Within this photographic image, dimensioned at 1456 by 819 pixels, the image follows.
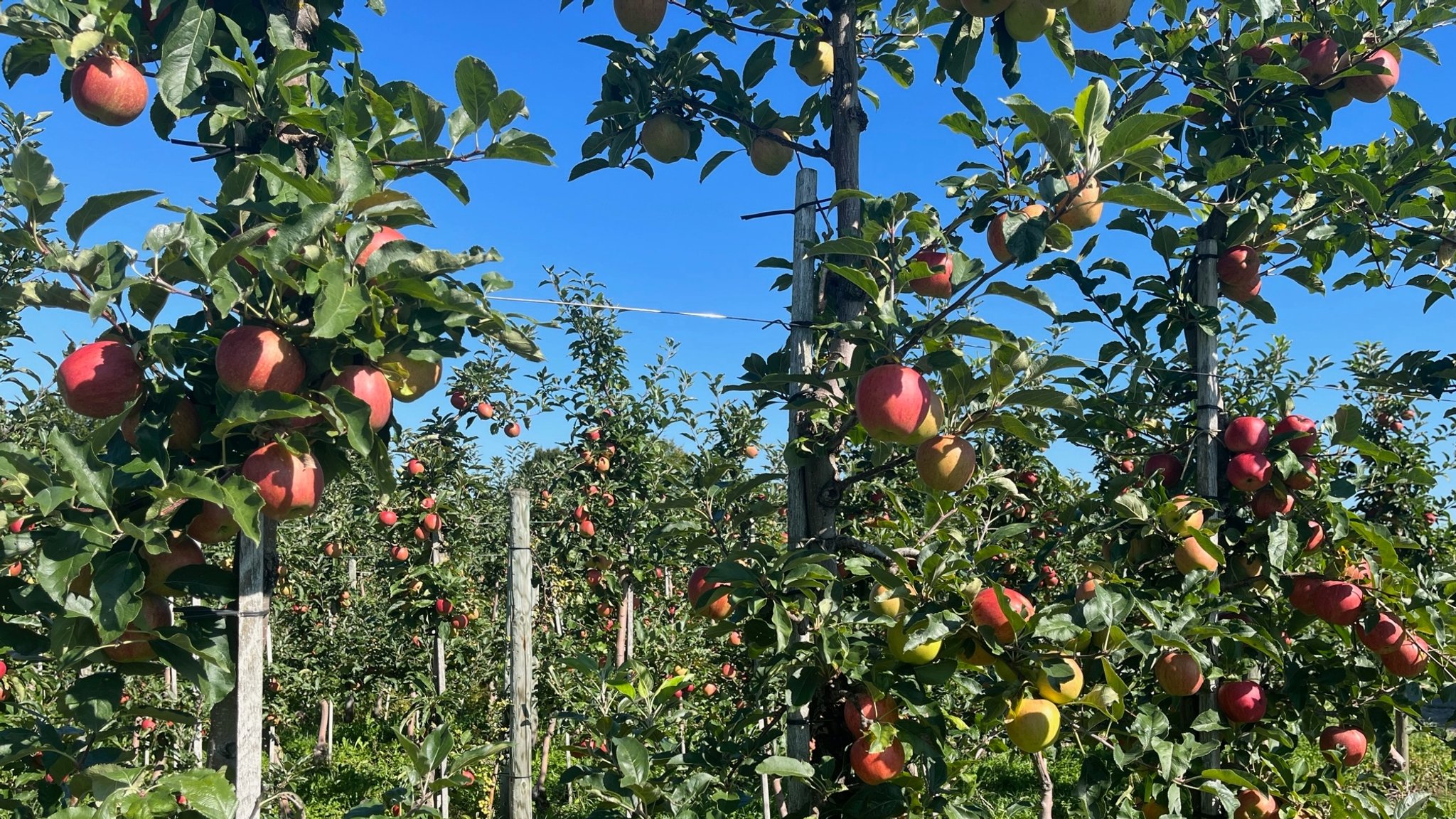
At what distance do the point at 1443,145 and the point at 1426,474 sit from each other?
3.28 ft

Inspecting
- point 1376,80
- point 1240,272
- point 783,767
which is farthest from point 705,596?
point 1376,80

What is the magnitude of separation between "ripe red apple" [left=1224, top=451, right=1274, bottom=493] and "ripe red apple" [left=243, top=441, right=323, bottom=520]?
2478 millimetres

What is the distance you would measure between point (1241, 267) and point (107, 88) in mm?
2998

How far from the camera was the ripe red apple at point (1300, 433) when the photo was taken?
2770 millimetres

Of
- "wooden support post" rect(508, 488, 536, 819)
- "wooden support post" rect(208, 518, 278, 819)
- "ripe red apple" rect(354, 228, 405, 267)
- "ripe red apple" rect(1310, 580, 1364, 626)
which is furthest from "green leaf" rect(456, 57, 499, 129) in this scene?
"wooden support post" rect(508, 488, 536, 819)

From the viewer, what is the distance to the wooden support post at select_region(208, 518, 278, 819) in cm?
148

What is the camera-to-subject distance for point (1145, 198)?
5.57 feet

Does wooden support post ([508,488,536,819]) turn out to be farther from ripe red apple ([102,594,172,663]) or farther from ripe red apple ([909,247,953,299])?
ripe red apple ([102,594,172,663])

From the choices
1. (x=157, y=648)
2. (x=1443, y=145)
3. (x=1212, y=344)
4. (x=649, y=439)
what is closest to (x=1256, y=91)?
(x=1443, y=145)

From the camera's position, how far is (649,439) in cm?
745

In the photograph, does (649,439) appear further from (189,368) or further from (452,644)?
(189,368)

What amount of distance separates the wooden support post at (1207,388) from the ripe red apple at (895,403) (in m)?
1.29

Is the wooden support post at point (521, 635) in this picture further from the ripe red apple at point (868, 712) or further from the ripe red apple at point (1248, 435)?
the ripe red apple at point (1248, 435)

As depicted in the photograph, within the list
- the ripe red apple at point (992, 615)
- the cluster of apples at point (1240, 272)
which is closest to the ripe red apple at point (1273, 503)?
the cluster of apples at point (1240, 272)
